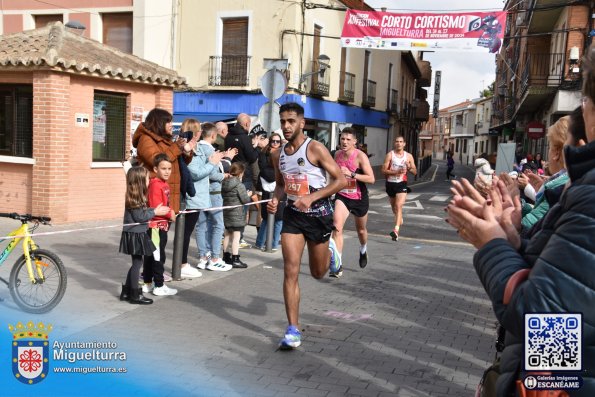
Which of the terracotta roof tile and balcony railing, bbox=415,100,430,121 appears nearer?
the terracotta roof tile

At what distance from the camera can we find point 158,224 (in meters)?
6.23

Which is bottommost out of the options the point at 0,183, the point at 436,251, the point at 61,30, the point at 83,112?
the point at 436,251

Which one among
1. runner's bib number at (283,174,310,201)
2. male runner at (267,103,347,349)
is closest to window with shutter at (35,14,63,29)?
male runner at (267,103,347,349)

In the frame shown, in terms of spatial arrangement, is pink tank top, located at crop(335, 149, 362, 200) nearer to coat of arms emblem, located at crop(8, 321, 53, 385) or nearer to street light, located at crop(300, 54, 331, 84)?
coat of arms emblem, located at crop(8, 321, 53, 385)

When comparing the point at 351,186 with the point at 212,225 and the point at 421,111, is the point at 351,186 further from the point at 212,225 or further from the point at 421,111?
the point at 421,111

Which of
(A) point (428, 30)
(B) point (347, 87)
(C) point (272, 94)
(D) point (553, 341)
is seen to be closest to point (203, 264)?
(C) point (272, 94)

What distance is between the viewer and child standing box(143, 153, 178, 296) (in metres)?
6.21

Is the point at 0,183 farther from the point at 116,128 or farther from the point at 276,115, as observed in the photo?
the point at 276,115

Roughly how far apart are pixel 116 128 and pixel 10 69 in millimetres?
2291

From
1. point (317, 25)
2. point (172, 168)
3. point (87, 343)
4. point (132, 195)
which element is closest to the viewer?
point (87, 343)

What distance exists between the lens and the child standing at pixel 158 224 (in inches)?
244

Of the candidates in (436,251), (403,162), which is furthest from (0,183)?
(436,251)

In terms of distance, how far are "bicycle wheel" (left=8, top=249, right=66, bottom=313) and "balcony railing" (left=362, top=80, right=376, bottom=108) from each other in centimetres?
2581

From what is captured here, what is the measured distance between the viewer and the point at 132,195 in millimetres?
5945
